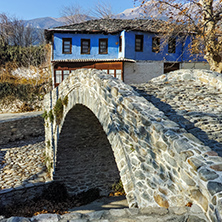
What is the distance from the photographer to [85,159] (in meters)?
9.01

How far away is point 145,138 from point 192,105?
2015 millimetres

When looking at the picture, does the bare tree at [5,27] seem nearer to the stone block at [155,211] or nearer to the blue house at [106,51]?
the blue house at [106,51]

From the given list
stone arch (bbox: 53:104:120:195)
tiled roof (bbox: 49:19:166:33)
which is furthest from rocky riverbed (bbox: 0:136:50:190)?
tiled roof (bbox: 49:19:166:33)

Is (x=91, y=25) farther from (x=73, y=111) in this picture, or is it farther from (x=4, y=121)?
(x=73, y=111)

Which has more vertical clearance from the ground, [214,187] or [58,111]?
[214,187]

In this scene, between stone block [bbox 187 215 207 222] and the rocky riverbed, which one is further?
the rocky riverbed

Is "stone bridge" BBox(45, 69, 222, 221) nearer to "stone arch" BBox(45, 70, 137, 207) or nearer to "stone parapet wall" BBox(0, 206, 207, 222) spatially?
"stone arch" BBox(45, 70, 137, 207)

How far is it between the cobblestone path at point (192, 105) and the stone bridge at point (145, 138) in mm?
61

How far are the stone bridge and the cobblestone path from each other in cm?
6

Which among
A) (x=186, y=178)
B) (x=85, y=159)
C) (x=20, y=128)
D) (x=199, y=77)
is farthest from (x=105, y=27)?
(x=186, y=178)

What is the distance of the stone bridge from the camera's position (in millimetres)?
2455

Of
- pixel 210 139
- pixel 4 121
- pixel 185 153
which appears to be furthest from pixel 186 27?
pixel 4 121

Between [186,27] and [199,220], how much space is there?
9.82 metres

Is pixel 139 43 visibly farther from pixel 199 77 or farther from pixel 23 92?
pixel 199 77
